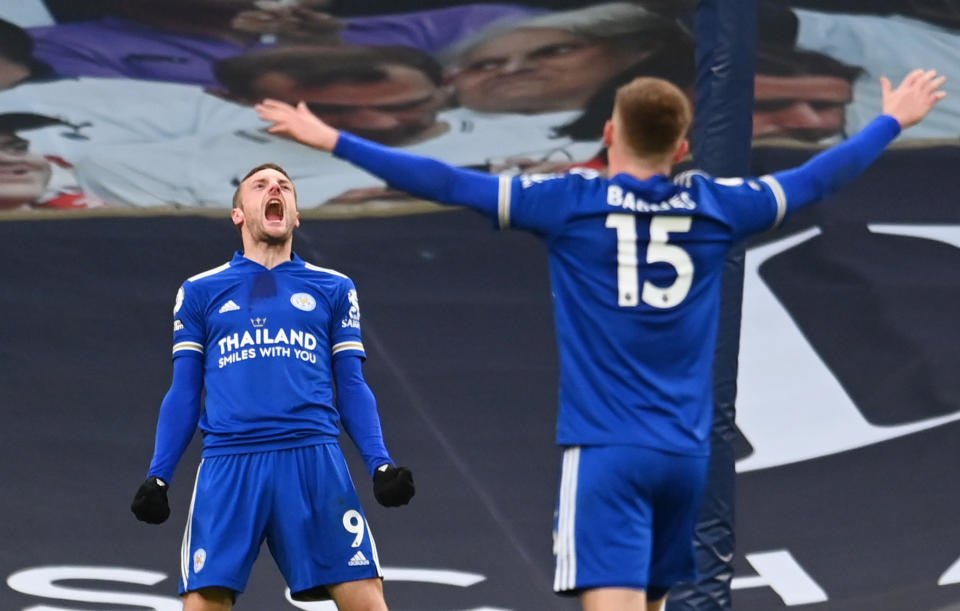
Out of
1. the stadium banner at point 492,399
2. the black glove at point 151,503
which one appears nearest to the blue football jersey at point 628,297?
the black glove at point 151,503

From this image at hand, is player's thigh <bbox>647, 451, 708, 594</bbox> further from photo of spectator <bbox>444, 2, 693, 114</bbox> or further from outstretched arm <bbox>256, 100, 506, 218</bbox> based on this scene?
photo of spectator <bbox>444, 2, 693, 114</bbox>

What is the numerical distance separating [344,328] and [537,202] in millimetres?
1355

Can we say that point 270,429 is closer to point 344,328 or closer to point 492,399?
point 344,328

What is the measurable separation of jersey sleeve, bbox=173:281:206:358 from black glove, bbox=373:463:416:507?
677 millimetres

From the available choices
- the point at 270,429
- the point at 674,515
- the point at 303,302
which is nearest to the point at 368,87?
the point at 303,302

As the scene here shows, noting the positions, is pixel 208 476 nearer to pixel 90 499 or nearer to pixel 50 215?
pixel 90 499

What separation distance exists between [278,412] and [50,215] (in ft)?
10.4

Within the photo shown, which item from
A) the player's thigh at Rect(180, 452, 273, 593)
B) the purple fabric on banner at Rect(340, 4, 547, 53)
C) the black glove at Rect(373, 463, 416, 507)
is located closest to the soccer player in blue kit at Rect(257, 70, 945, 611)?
the black glove at Rect(373, 463, 416, 507)

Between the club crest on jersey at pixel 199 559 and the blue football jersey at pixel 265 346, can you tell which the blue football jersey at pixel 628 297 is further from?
the club crest on jersey at pixel 199 559

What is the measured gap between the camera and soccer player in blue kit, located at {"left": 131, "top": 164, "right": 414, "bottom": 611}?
186 inches

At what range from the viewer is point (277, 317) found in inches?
192

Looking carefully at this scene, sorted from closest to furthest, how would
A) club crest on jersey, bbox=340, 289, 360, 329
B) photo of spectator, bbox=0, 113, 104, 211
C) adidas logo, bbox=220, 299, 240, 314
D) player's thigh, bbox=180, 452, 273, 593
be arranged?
player's thigh, bbox=180, 452, 273, 593 < adidas logo, bbox=220, 299, 240, 314 < club crest on jersey, bbox=340, 289, 360, 329 < photo of spectator, bbox=0, 113, 104, 211

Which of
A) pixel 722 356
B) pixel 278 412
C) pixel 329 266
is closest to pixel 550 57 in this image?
pixel 329 266

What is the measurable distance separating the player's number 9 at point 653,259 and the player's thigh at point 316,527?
138 centimetres
